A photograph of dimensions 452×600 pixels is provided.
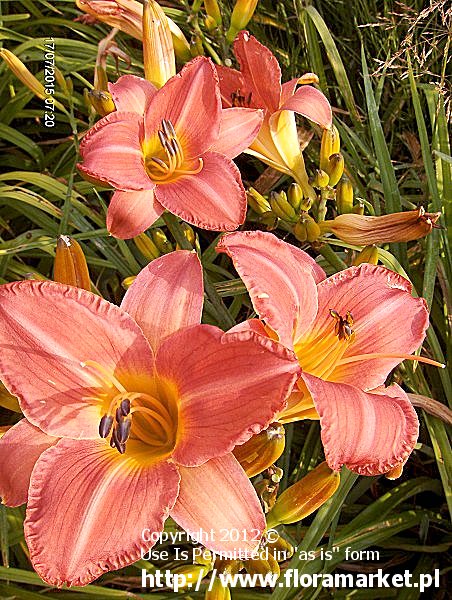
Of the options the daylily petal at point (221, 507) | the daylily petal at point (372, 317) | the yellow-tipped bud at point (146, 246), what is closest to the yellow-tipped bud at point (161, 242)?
the yellow-tipped bud at point (146, 246)

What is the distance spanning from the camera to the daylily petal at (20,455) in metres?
0.68

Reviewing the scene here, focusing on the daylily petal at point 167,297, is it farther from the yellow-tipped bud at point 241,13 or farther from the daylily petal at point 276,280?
the yellow-tipped bud at point 241,13

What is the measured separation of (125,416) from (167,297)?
14 centimetres

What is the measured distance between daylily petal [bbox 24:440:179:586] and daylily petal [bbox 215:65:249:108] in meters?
0.57

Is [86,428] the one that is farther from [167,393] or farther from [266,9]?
[266,9]

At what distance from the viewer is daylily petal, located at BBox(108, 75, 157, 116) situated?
0.90 m

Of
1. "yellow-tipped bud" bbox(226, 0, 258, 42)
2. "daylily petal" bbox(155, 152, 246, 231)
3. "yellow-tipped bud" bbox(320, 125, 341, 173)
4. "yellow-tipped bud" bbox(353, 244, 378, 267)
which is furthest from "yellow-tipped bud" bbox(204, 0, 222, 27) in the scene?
"yellow-tipped bud" bbox(353, 244, 378, 267)

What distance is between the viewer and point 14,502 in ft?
2.26

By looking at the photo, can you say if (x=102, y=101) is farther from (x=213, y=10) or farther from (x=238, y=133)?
(x=213, y=10)

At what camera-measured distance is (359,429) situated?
0.62 metres

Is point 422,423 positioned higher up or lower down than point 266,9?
lower down

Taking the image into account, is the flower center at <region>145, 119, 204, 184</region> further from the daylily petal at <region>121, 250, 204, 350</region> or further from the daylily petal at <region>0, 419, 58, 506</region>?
the daylily petal at <region>0, 419, 58, 506</region>

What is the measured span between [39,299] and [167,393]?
15 cm

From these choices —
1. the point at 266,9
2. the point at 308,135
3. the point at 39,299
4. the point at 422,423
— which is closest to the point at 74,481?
the point at 39,299
